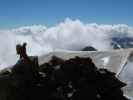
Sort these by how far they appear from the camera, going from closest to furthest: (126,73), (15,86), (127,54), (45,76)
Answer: (15,86)
(45,76)
(126,73)
(127,54)

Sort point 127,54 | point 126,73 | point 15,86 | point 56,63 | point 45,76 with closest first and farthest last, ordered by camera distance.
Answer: point 15,86 < point 45,76 < point 56,63 < point 126,73 < point 127,54

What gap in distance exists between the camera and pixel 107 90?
15656 mm

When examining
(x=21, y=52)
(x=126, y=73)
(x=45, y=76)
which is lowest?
(x=126, y=73)

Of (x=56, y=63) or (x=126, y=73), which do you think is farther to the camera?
(x=126, y=73)

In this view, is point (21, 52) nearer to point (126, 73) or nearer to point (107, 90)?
point (107, 90)

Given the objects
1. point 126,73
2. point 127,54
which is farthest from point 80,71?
point 127,54

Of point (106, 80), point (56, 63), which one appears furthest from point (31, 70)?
point (106, 80)

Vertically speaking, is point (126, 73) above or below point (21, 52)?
below

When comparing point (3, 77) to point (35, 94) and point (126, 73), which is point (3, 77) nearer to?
point (35, 94)

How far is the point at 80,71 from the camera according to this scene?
1578cm

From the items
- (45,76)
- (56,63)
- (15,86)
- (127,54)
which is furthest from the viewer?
(127,54)

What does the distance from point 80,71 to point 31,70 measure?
2470mm

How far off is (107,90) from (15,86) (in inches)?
180

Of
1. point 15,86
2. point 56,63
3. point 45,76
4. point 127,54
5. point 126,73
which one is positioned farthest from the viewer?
point 127,54
